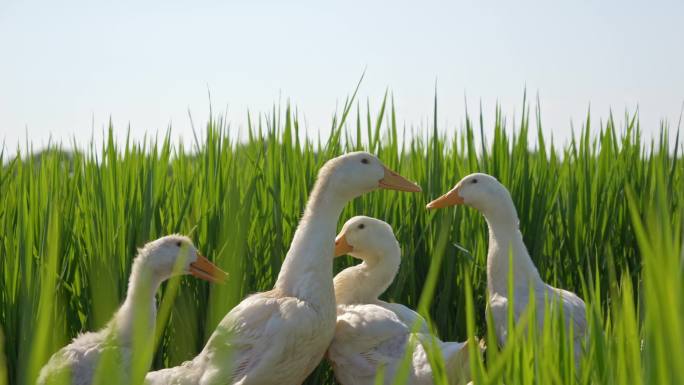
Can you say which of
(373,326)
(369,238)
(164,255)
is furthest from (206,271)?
(369,238)

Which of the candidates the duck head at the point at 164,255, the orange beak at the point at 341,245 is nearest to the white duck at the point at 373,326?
the orange beak at the point at 341,245

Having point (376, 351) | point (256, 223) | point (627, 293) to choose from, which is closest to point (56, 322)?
point (256, 223)

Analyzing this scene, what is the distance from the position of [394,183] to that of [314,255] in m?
0.62

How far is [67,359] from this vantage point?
123 inches

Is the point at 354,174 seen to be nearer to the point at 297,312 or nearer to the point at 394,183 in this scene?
the point at 394,183

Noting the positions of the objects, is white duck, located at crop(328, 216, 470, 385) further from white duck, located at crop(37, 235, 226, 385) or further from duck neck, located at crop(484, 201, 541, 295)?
white duck, located at crop(37, 235, 226, 385)

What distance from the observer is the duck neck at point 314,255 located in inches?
139

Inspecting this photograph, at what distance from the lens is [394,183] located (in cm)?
396

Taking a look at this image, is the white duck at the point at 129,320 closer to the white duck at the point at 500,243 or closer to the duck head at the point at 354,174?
the duck head at the point at 354,174

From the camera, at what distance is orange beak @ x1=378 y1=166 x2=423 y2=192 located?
12.9 feet

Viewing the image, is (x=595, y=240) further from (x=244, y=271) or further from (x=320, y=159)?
(x=244, y=271)

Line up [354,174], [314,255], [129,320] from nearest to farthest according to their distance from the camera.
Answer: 1. [129,320]
2. [314,255]
3. [354,174]

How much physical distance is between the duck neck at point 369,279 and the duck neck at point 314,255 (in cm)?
54

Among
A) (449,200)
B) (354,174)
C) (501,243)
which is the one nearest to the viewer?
(354,174)
